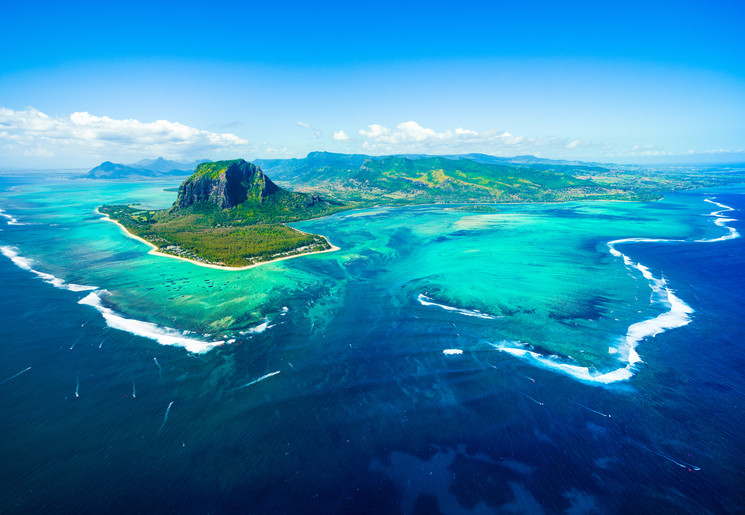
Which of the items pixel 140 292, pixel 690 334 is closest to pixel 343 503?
pixel 690 334

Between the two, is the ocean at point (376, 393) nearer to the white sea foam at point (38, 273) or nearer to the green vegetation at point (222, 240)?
the white sea foam at point (38, 273)

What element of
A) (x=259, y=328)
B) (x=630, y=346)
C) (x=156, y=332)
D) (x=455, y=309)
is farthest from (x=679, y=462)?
(x=156, y=332)

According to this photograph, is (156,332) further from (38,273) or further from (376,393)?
(38,273)

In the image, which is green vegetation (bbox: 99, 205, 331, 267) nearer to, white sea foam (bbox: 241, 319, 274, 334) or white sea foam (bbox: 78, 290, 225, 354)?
white sea foam (bbox: 78, 290, 225, 354)

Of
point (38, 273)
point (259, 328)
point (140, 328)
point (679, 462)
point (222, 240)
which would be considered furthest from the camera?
point (222, 240)

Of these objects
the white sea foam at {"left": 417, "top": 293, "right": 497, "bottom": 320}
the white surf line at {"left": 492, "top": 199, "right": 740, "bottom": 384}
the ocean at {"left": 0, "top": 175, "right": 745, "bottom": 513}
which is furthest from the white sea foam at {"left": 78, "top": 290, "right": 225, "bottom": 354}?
the white surf line at {"left": 492, "top": 199, "right": 740, "bottom": 384}

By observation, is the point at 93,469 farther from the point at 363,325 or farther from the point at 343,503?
the point at 363,325

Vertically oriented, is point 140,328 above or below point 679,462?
above

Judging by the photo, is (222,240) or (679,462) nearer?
(679,462)
